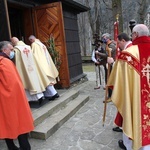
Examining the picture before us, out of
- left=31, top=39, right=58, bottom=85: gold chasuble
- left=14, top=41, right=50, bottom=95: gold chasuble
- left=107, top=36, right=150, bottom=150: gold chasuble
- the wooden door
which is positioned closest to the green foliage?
the wooden door

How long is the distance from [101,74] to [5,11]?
4.29 metres

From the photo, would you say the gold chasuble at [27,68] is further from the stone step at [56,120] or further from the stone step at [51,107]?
the stone step at [56,120]

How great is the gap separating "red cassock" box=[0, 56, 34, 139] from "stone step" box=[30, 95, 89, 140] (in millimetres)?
896

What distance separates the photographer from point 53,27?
7.59 metres

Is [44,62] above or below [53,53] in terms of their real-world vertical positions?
below

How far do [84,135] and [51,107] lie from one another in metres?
1.27

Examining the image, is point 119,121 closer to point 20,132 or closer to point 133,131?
point 133,131

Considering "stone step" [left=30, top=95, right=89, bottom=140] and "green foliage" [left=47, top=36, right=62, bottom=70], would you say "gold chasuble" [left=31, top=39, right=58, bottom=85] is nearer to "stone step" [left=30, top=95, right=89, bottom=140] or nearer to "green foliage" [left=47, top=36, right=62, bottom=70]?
"stone step" [left=30, top=95, right=89, bottom=140]

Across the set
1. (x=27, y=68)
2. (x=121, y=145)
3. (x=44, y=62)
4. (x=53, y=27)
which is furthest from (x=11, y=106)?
(x=53, y=27)

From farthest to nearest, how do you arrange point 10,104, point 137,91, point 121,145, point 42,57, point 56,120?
Result: point 42,57, point 56,120, point 121,145, point 10,104, point 137,91

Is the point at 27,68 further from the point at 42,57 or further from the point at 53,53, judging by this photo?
the point at 53,53

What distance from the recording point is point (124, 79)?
3354mm

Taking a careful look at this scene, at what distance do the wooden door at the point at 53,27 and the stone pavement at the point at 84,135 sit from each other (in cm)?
186

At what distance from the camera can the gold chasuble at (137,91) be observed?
330cm
